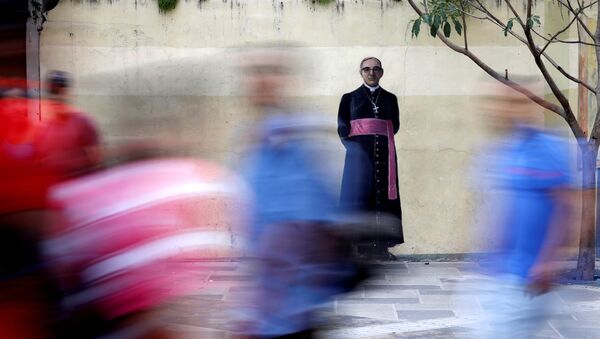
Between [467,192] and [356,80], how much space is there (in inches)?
77.0

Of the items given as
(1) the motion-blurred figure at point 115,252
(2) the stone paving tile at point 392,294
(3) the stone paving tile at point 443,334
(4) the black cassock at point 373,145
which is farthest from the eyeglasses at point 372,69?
(1) the motion-blurred figure at point 115,252

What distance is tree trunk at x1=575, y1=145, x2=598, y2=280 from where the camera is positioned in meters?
9.79

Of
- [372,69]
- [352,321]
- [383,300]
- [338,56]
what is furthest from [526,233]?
[338,56]

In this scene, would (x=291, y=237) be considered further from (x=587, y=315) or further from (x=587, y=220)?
(x=587, y=220)

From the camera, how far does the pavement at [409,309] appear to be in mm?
7551

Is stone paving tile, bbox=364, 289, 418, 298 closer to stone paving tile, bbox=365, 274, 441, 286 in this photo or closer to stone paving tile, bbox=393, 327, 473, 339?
stone paving tile, bbox=365, 274, 441, 286

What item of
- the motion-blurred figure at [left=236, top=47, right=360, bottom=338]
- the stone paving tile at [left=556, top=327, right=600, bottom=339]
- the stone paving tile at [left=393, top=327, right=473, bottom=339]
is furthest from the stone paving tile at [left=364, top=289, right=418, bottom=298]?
the motion-blurred figure at [left=236, top=47, right=360, bottom=338]

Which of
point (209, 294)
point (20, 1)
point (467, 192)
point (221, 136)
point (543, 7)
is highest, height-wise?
point (543, 7)

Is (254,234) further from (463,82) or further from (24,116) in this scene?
(463,82)

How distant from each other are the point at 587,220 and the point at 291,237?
6505 millimetres

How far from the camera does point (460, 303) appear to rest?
8859mm

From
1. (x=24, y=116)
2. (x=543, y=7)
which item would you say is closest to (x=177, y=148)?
(x=24, y=116)

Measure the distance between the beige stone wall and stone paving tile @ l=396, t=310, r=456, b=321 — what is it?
3.12 metres

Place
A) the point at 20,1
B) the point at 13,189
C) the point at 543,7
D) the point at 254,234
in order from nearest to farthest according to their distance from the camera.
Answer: the point at 13,189 → the point at 20,1 → the point at 254,234 → the point at 543,7
